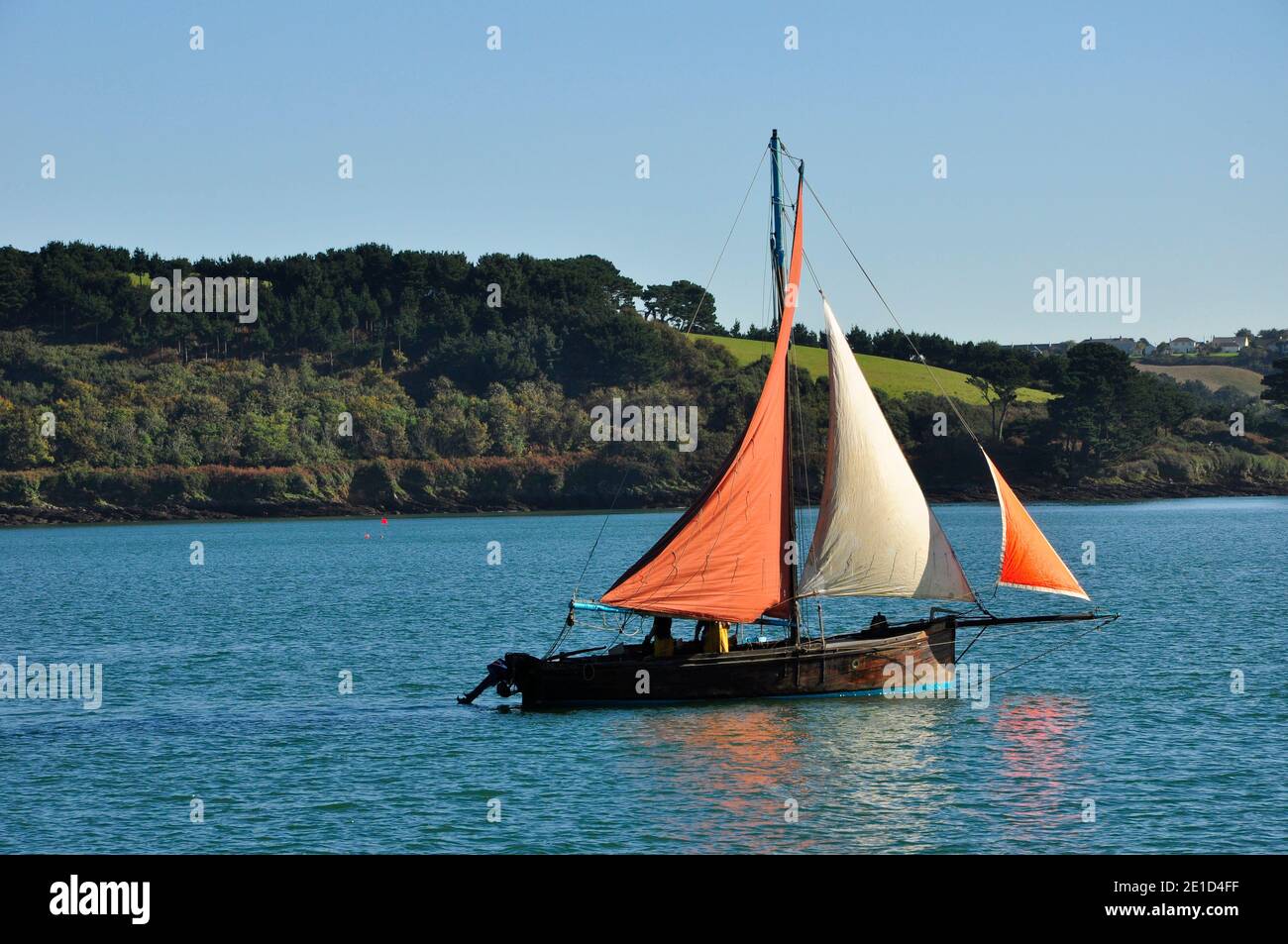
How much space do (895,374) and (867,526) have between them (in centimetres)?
15506

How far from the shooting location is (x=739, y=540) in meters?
34.6

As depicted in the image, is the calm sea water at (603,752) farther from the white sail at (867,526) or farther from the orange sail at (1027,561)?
the orange sail at (1027,561)

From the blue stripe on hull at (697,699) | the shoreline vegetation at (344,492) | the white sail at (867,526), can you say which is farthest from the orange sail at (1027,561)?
the shoreline vegetation at (344,492)

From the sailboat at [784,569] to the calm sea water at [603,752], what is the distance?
78 centimetres

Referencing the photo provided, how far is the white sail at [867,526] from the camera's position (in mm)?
34375

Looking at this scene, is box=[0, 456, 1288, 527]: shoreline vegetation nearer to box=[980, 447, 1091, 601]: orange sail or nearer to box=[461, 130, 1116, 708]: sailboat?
box=[461, 130, 1116, 708]: sailboat

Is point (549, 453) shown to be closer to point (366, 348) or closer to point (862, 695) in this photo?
point (366, 348)

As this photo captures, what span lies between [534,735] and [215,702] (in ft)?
35.6

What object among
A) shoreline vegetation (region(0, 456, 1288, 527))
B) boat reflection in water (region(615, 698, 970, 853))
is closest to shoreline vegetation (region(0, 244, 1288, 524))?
shoreline vegetation (region(0, 456, 1288, 527))

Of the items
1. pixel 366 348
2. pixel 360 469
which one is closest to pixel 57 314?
pixel 366 348

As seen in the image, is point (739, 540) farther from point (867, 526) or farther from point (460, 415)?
point (460, 415)

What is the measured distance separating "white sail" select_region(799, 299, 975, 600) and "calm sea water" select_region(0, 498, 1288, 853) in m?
2.89
